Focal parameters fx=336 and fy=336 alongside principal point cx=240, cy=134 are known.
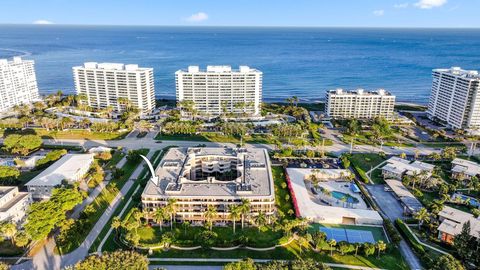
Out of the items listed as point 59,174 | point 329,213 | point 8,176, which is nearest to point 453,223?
point 329,213

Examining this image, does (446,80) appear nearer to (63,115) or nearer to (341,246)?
(341,246)

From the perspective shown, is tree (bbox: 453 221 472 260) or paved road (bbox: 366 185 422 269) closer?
tree (bbox: 453 221 472 260)

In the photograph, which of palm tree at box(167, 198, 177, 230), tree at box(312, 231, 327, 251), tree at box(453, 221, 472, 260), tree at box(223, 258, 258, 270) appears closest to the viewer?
tree at box(223, 258, 258, 270)

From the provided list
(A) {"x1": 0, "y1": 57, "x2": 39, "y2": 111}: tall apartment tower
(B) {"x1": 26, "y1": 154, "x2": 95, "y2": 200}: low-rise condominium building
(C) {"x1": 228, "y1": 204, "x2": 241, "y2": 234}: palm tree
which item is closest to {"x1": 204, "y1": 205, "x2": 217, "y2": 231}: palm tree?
(C) {"x1": 228, "y1": 204, "x2": 241, "y2": 234}: palm tree

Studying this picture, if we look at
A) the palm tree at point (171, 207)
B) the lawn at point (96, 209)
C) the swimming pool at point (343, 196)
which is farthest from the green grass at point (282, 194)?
the lawn at point (96, 209)

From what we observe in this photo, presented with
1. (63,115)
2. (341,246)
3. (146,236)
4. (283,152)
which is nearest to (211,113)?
(283,152)

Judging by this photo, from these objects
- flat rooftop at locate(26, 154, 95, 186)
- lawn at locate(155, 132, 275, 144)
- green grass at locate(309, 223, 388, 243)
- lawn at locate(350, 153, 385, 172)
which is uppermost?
flat rooftop at locate(26, 154, 95, 186)

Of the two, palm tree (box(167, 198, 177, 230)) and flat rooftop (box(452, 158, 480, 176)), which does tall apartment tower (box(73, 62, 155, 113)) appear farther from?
flat rooftop (box(452, 158, 480, 176))
